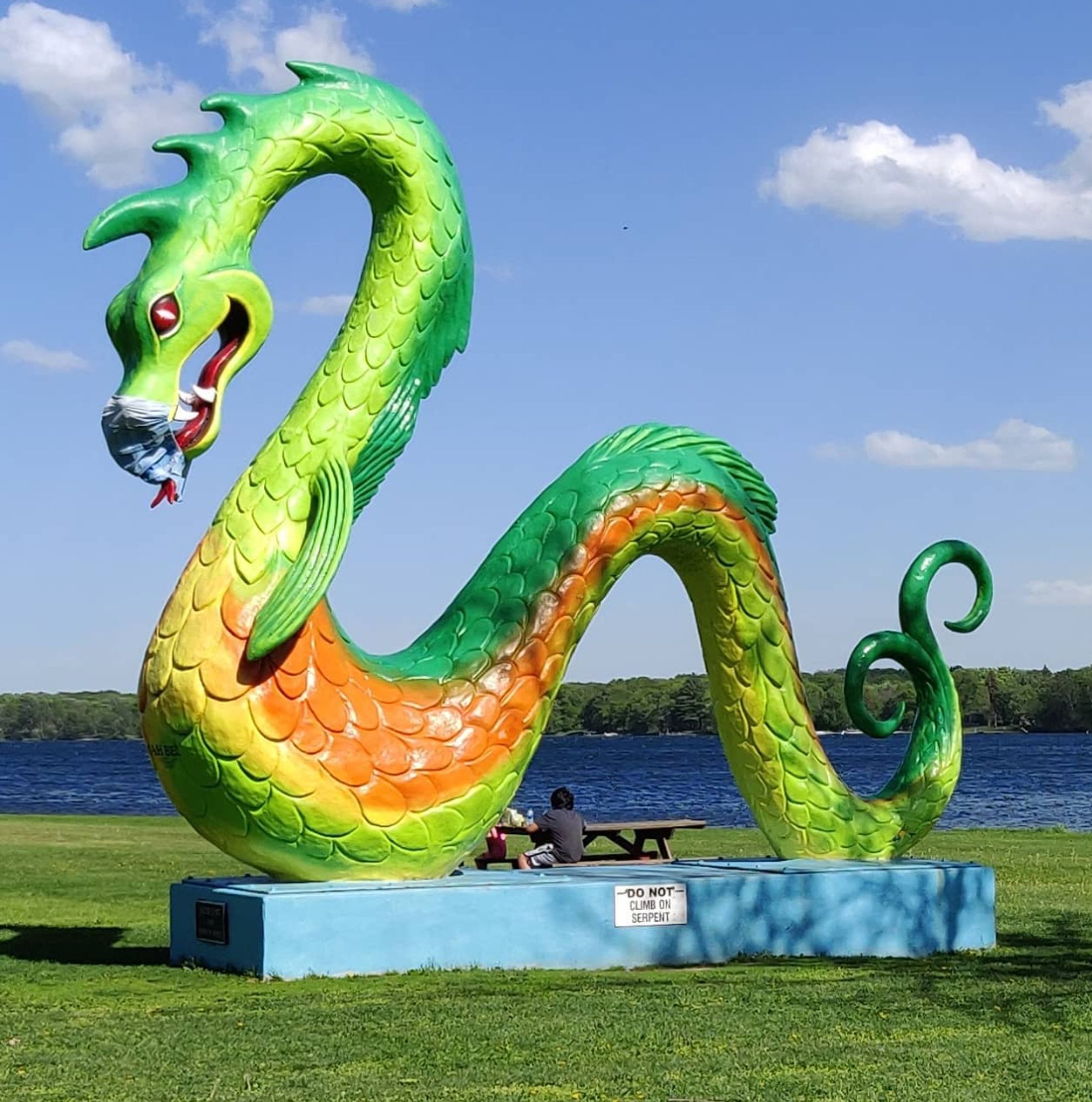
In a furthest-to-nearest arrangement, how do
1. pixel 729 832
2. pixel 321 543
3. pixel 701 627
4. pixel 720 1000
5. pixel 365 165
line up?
pixel 729 832 → pixel 701 627 → pixel 365 165 → pixel 321 543 → pixel 720 1000

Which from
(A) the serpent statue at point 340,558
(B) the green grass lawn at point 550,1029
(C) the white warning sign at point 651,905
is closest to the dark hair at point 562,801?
(A) the serpent statue at point 340,558

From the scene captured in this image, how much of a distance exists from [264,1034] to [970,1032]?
3215mm

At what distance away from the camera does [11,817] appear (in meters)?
28.1

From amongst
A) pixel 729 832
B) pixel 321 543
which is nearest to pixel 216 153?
pixel 321 543

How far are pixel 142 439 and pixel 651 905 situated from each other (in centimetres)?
417

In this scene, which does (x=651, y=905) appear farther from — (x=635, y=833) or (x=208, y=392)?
(x=635, y=833)

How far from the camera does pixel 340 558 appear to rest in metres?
9.85

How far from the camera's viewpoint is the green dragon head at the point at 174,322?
941cm

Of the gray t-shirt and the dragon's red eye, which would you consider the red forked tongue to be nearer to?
the dragon's red eye

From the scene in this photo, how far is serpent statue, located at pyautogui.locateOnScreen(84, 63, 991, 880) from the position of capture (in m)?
9.59

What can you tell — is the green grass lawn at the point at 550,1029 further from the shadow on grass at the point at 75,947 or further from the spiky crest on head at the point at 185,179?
the spiky crest on head at the point at 185,179

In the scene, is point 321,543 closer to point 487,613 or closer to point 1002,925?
point 487,613

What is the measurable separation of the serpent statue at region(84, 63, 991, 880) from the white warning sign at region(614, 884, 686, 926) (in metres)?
0.98

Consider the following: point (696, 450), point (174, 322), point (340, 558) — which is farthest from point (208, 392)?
point (696, 450)
